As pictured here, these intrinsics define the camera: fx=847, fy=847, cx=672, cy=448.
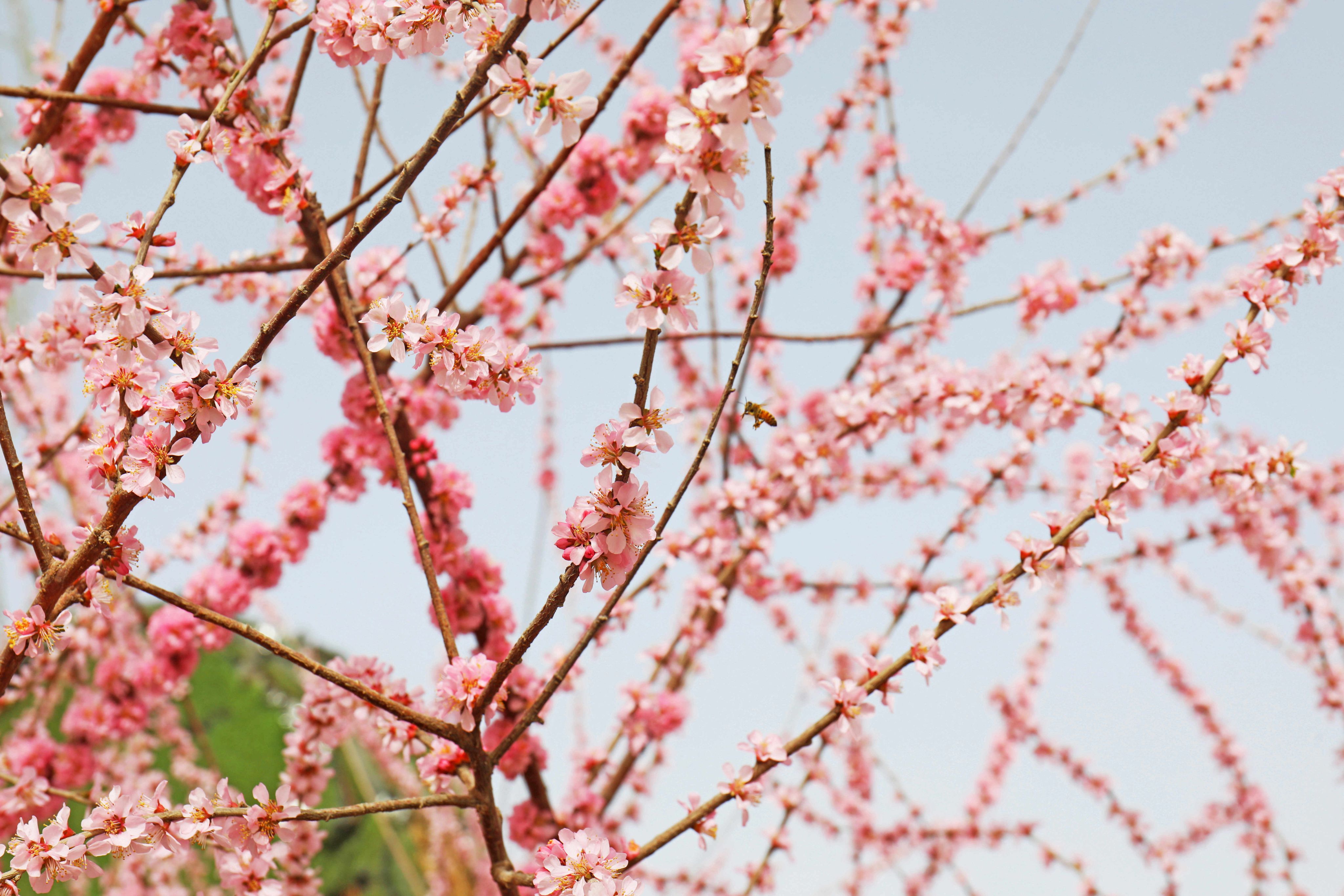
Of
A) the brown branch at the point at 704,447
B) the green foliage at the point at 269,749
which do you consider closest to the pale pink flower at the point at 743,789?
the brown branch at the point at 704,447

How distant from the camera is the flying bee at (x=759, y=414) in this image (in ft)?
5.23

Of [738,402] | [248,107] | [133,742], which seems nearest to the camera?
[248,107]

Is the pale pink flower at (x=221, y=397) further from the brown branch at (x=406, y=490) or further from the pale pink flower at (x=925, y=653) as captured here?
Result: the pale pink flower at (x=925, y=653)

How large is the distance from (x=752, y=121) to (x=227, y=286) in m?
2.75

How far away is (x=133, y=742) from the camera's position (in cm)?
511

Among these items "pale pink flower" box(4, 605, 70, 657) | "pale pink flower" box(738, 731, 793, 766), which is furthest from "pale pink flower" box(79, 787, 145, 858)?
"pale pink flower" box(738, 731, 793, 766)

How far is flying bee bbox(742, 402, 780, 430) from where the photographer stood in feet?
5.23

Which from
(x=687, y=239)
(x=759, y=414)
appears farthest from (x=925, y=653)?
(x=687, y=239)

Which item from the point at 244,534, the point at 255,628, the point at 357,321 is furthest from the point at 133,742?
the point at 255,628

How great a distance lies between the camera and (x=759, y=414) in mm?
1604

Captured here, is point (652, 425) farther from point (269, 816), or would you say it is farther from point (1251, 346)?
point (1251, 346)

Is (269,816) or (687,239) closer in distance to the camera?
(687,239)

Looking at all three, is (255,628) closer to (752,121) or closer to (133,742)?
(752,121)

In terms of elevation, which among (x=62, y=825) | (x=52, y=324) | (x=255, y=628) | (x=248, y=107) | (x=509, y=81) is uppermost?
(x=248, y=107)
